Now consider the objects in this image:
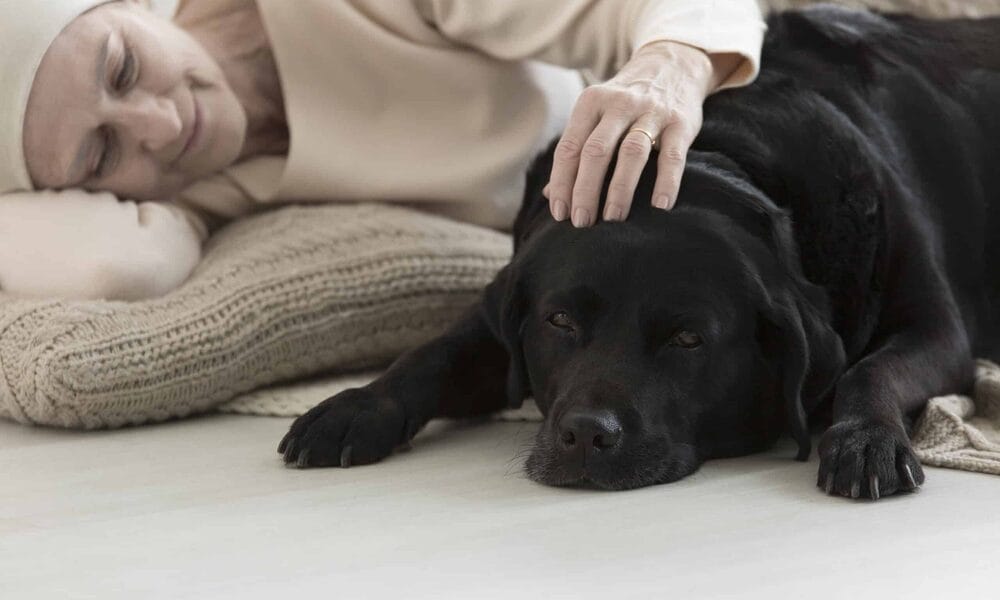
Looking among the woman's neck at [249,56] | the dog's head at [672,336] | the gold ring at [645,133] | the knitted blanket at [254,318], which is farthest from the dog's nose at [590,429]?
the woman's neck at [249,56]

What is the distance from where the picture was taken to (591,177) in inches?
59.8

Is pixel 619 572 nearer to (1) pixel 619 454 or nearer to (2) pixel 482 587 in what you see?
(2) pixel 482 587

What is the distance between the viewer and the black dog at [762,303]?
56.7 inches

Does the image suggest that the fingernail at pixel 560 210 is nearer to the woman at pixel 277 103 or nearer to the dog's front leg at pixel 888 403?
the woman at pixel 277 103

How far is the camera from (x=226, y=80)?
2270 millimetres

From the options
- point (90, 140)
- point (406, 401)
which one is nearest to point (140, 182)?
point (90, 140)

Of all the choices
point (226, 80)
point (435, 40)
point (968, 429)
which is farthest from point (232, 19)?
point (968, 429)

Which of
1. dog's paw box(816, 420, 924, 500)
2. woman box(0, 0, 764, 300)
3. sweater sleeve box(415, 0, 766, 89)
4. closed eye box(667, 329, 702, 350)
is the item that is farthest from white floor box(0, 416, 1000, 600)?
sweater sleeve box(415, 0, 766, 89)

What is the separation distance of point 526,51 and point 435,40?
0.20 metres

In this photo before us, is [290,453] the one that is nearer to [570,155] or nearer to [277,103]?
[570,155]

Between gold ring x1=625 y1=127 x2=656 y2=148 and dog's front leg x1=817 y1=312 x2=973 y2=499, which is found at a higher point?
gold ring x1=625 y1=127 x2=656 y2=148

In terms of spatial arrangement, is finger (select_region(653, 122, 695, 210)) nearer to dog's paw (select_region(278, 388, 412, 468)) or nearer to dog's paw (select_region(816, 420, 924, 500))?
dog's paw (select_region(816, 420, 924, 500))

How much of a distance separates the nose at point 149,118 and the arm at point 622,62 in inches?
19.6

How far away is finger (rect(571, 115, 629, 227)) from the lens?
59.7 inches
